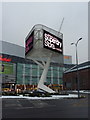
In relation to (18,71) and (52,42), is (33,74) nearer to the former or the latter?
(18,71)

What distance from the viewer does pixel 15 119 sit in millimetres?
9961

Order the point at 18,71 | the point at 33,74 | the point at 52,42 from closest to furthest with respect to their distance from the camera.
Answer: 1. the point at 52,42
2. the point at 18,71
3. the point at 33,74

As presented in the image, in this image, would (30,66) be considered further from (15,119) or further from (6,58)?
(15,119)

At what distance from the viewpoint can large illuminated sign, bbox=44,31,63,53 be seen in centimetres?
3719

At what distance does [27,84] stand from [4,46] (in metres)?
25.9

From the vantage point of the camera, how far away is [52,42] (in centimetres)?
3853

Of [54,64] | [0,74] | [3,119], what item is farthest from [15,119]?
[54,64]

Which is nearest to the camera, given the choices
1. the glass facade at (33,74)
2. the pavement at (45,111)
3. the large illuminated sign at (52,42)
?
the pavement at (45,111)

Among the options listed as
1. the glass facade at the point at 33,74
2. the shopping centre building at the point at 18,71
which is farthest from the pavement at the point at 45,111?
the glass facade at the point at 33,74

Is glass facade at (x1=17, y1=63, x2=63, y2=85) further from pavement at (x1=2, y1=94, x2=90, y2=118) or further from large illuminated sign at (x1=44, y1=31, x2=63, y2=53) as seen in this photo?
pavement at (x1=2, y1=94, x2=90, y2=118)

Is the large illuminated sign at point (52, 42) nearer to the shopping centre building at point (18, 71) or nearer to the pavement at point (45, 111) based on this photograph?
the pavement at point (45, 111)

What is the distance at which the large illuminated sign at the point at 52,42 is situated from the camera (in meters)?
37.2

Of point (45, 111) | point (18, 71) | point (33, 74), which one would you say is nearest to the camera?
point (45, 111)

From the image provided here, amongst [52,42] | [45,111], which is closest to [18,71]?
[52,42]
